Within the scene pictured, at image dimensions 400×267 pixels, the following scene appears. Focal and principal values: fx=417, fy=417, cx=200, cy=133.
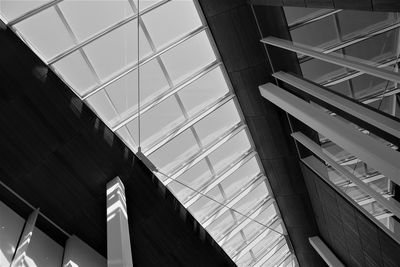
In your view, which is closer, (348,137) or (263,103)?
(348,137)

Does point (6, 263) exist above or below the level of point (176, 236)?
above

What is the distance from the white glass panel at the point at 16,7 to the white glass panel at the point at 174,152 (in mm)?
7235

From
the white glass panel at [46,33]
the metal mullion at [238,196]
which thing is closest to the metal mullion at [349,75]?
the white glass panel at [46,33]

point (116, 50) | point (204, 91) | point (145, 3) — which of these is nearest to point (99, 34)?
point (116, 50)

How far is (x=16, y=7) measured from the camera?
35.2ft

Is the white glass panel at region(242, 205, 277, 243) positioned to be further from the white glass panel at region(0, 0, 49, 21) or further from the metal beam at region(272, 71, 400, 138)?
the white glass panel at region(0, 0, 49, 21)

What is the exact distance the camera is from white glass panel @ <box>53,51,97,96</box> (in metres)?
12.4

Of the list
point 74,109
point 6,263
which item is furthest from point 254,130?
point 6,263

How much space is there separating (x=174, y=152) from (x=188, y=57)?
13.2 feet

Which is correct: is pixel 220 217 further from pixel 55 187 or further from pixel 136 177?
pixel 55 187

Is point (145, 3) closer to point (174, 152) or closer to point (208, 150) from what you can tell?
point (174, 152)

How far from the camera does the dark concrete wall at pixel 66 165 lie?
11.4 meters

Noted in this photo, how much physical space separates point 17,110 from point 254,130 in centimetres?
954

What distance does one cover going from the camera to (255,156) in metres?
19.4
